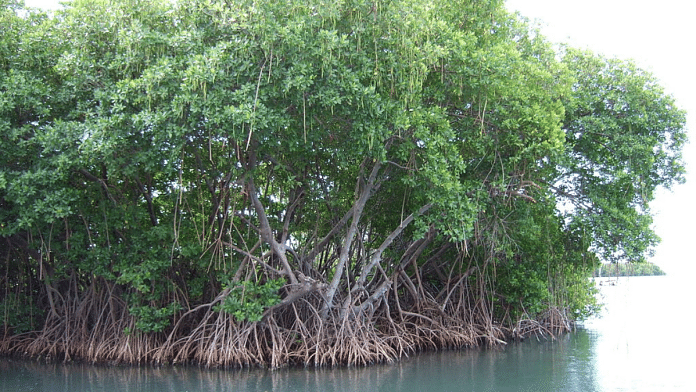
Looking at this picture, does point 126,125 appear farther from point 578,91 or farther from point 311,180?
point 578,91

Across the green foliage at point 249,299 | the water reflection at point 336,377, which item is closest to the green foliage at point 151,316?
the water reflection at point 336,377

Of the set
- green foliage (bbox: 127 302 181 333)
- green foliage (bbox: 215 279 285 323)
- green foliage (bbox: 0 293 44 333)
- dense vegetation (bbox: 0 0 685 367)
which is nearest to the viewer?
dense vegetation (bbox: 0 0 685 367)

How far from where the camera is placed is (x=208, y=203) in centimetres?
944

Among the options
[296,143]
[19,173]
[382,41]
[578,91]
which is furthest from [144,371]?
[578,91]

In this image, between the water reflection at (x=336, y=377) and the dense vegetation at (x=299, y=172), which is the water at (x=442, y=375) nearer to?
the water reflection at (x=336, y=377)

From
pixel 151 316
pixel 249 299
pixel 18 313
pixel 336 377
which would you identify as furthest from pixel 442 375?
pixel 18 313

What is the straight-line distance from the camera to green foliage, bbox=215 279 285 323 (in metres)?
8.31

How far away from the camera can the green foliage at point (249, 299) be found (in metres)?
8.31

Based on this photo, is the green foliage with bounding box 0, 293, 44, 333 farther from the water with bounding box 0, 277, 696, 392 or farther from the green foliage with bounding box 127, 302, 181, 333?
the green foliage with bounding box 127, 302, 181, 333

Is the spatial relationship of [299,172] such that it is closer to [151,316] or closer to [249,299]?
[249,299]

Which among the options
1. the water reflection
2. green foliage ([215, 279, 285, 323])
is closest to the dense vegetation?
green foliage ([215, 279, 285, 323])

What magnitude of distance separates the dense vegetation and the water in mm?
414

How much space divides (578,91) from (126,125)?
6432 mm

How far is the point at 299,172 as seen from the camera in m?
8.76
